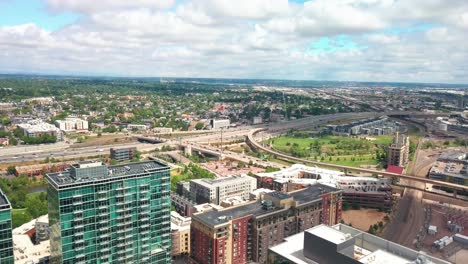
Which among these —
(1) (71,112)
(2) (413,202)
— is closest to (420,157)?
(2) (413,202)

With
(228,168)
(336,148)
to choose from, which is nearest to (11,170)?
(228,168)

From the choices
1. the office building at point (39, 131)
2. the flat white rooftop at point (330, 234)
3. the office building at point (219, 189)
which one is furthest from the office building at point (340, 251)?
the office building at point (39, 131)

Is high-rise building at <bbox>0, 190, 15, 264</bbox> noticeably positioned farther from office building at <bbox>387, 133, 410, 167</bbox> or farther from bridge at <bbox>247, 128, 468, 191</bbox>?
office building at <bbox>387, 133, 410, 167</bbox>

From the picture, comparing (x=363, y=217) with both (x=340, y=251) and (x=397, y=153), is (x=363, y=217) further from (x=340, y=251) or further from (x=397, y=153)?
(x=340, y=251)

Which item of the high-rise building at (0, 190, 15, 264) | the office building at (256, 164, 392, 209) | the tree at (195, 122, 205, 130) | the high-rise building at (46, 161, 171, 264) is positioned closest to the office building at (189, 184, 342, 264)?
the high-rise building at (46, 161, 171, 264)

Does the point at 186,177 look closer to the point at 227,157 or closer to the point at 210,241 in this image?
the point at 227,157

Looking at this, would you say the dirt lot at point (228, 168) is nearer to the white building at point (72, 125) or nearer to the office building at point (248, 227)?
the office building at point (248, 227)
